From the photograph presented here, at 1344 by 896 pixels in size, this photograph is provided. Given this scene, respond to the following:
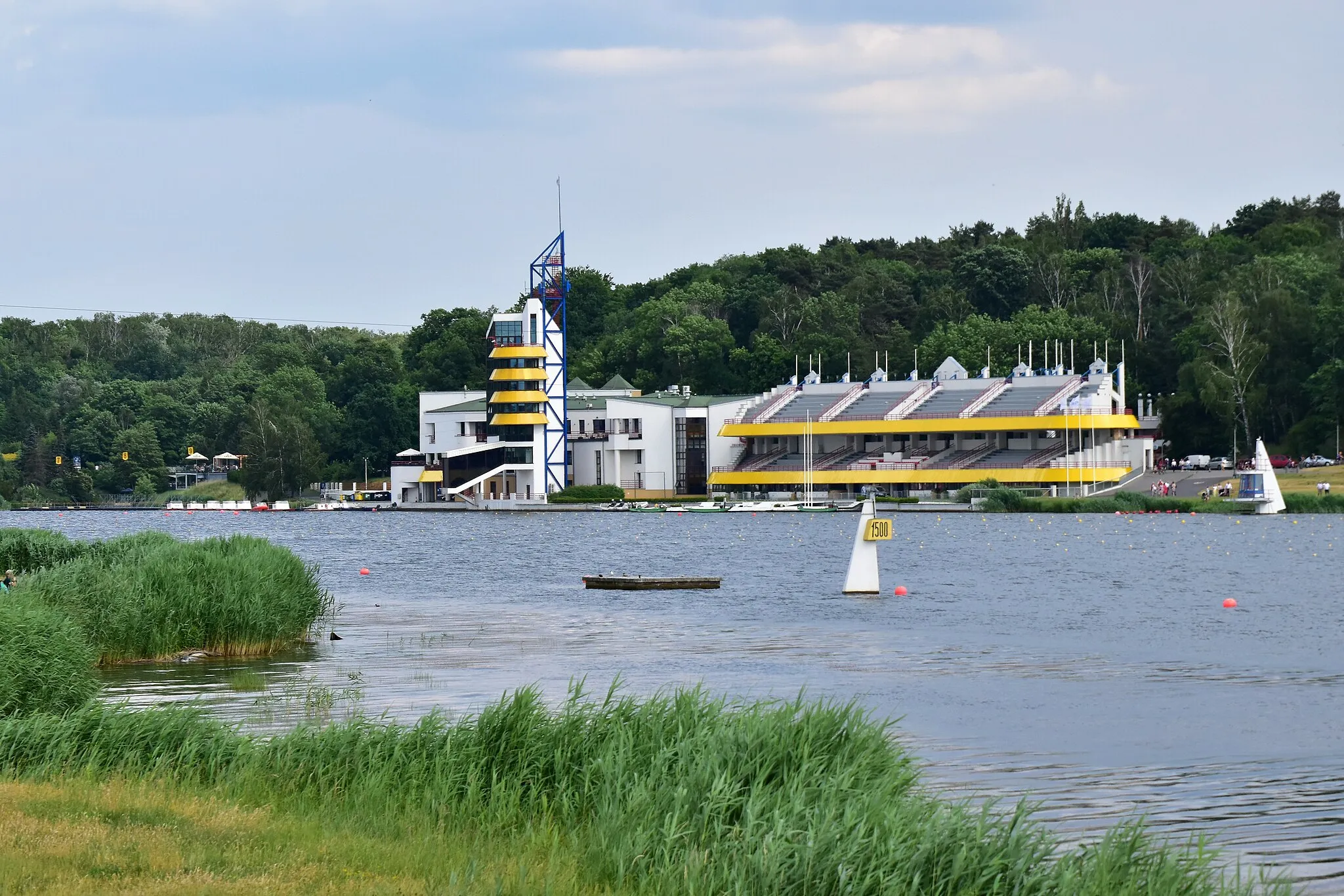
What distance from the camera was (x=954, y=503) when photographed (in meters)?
127

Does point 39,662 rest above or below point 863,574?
above

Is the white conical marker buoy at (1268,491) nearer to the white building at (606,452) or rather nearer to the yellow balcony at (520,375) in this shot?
the white building at (606,452)

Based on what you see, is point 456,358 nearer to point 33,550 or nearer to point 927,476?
point 927,476

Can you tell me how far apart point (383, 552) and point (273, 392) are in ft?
326

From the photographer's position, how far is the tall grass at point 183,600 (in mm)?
28406

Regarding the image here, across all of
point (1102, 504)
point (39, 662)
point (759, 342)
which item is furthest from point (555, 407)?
point (39, 662)

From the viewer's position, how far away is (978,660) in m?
32.6

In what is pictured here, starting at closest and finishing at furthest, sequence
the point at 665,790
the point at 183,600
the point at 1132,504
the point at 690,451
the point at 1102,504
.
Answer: the point at 665,790, the point at 183,600, the point at 1132,504, the point at 1102,504, the point at 690,451

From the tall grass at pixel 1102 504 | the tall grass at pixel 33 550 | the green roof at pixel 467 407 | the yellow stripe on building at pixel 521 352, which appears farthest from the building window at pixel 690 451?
the tall grass at pixel 33 550

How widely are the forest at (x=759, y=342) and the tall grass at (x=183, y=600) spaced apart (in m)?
114

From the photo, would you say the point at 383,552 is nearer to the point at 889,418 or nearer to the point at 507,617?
the point at 507,617

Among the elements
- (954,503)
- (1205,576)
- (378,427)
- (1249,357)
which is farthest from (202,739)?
(378,427)

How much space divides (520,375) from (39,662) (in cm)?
12740

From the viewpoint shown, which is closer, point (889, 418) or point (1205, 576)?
point (1205, 576)
